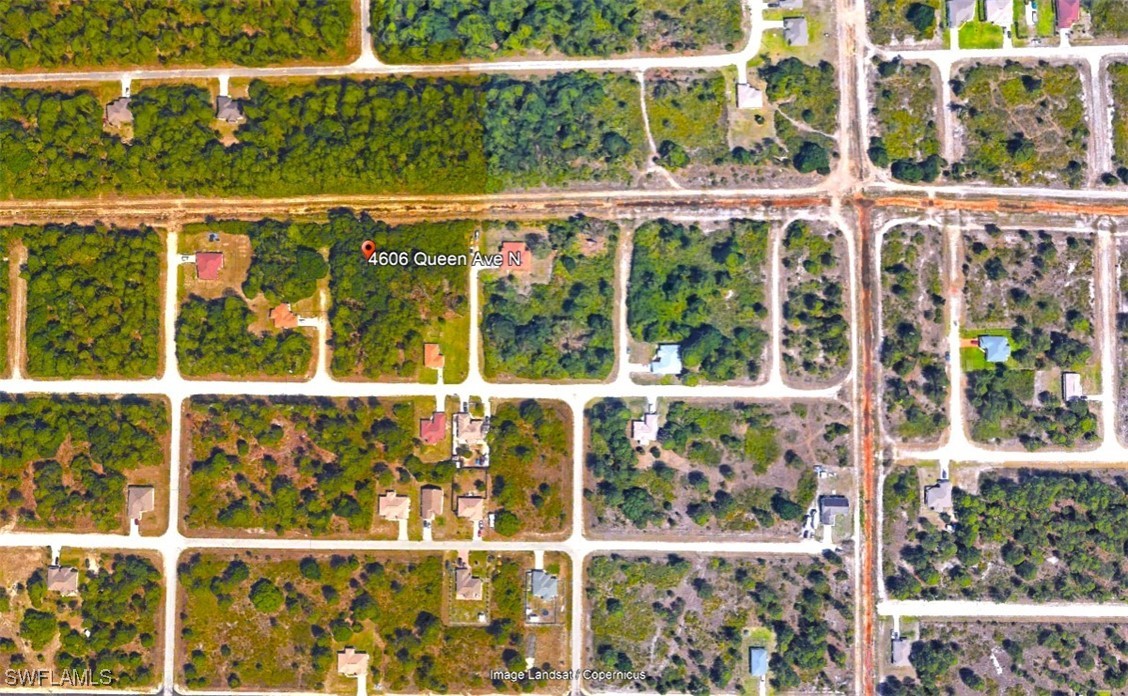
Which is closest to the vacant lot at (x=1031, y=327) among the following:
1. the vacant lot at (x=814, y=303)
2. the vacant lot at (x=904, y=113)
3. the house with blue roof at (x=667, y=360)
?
the vacant lot at (x=904, y=113)

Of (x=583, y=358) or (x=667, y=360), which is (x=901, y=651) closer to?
(x=667, y=360)

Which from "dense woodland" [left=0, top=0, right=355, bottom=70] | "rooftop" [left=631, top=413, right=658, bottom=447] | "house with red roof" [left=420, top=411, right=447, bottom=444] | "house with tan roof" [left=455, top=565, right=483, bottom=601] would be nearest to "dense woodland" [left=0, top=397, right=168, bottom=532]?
"house with red roof" [left=420, top=411, right=447, bottom=444]

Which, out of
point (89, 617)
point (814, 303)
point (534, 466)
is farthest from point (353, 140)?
point (89, 617)

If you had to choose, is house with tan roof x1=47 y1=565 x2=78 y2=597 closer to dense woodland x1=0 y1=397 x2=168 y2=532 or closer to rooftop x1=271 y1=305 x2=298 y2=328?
dense woodland x1=0 y1=397 x2=168 y2=532

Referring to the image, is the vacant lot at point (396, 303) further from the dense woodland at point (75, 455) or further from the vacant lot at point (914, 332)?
the vacant lot at point (914, 332)

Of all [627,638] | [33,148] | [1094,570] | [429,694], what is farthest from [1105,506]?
[33,148]
